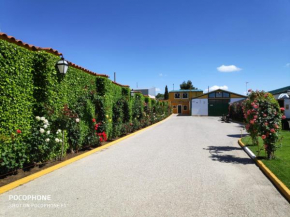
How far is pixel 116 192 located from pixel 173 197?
45.1 inches

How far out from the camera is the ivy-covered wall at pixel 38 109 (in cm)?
456

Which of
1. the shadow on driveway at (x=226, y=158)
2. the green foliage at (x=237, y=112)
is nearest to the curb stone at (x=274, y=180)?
the shadow on driveway at (x=226, y=158)

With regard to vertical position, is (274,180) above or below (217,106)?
below

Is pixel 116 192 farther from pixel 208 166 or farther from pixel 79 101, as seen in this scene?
pixel 79 101

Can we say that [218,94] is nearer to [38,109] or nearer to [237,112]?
[237,112]

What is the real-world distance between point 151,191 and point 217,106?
40.9 meters

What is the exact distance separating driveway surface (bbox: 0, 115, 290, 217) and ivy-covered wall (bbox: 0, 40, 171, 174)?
787 mm

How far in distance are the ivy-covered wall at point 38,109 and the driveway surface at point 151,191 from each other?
79 cm

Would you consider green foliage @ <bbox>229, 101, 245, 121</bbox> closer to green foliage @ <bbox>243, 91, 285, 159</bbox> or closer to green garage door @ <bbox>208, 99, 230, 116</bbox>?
green garage door @ <bbox>208, 99, 230, 116</bbox>

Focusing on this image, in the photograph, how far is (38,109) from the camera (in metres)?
5.61

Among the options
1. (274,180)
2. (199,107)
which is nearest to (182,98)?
(199,107)

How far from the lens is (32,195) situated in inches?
154

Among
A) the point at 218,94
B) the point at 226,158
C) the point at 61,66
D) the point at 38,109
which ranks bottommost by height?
the point at 226,158

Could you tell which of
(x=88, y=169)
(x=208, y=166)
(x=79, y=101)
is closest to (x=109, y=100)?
(x=79, y=101)
